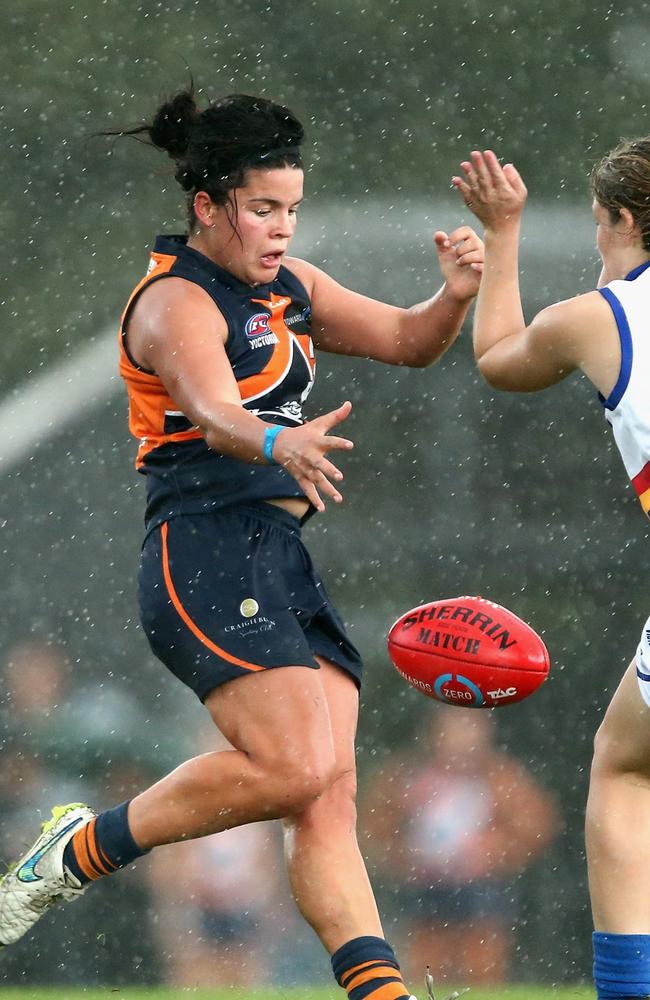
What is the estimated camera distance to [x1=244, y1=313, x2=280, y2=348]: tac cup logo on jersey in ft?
11.0

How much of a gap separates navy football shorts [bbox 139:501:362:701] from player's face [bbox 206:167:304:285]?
1.71 feet

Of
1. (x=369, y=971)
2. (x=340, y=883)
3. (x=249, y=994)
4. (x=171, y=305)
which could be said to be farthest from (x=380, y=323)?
(x=249, y=994)

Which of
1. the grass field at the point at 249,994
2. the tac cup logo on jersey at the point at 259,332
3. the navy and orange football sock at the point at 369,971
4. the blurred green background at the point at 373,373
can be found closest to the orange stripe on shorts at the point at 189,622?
the tac cup logo on jersey at the point at 259,332

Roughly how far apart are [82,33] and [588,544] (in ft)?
7.35

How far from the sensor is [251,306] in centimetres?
338

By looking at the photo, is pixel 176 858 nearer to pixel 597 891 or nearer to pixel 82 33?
pixel 597 891

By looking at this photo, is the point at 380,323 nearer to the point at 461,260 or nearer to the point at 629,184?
the point at 461,260

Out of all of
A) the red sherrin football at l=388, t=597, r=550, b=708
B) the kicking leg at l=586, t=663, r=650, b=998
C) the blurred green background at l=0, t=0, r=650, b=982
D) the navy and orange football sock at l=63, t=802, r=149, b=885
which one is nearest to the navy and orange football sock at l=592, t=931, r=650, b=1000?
the kicking leg at l=586, t=663, r=650, b=998

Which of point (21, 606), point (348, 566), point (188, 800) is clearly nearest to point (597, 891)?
point (188, 800)

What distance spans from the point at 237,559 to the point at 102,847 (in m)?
0.71

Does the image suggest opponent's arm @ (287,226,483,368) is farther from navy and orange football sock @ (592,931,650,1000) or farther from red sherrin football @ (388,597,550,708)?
navy and orange football sock @ (592,931,650,1000)

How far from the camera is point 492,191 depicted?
320 cm

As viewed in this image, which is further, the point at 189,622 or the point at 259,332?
the point at 259,332

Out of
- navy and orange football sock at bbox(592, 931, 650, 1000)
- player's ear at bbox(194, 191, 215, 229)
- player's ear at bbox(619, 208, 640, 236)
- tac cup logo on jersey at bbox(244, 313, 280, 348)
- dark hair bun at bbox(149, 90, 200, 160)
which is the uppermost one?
dark hair bun at bbox(149, 90, 200, 160)
